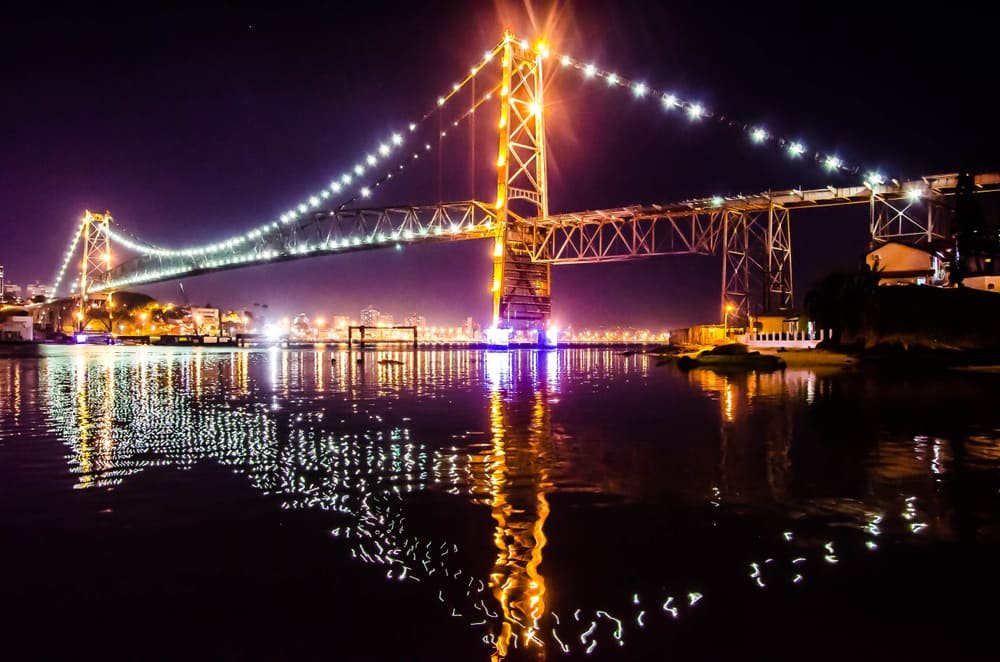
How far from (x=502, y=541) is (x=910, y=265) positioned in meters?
43.3

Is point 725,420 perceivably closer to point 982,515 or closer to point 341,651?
point 982,515

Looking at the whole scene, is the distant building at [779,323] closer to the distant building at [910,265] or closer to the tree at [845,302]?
the tree at [845,302]

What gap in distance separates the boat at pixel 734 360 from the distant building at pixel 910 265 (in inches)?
462

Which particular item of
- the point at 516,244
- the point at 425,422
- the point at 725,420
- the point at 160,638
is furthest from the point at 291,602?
the point at 516,244

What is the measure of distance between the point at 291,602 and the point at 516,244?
2146 inches

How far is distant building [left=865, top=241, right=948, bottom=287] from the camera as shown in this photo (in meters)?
39.0

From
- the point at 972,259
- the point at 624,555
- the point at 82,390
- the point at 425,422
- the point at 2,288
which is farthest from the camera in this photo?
the point at 2,288

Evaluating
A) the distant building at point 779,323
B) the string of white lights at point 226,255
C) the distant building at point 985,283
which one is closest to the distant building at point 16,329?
the string of white lights at point 226,255

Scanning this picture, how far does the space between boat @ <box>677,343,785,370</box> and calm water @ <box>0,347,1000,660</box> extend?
19272 mm

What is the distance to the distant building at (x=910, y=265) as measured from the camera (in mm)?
39031

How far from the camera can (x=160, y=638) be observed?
357cm

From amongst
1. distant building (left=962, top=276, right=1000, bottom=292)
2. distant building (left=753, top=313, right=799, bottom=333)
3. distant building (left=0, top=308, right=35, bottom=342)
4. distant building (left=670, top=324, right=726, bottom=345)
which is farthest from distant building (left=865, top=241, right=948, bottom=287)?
distant building (left=0, top=308, right=35, bottom=342)

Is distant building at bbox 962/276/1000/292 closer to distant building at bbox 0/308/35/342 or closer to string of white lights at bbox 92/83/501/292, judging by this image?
string of white lights at bbox 92/83/501/292

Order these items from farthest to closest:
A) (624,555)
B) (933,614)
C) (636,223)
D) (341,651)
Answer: (636,223), (624,555), (933,614), (341,651)
